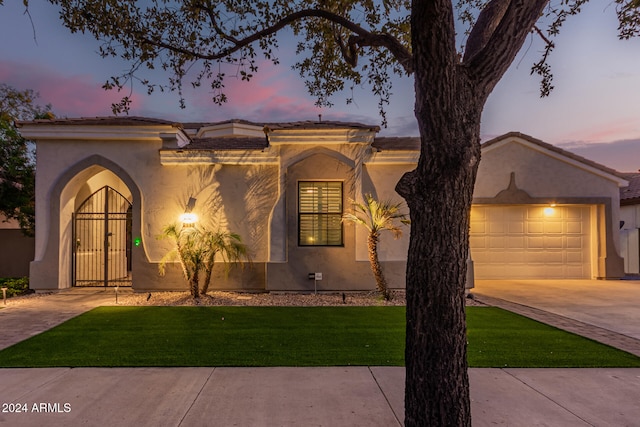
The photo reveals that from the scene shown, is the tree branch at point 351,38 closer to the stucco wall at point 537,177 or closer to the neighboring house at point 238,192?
the neighboring house at point 238,192

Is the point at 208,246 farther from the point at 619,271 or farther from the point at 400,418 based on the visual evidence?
the point at 619,271

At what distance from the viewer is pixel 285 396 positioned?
4.19 metres

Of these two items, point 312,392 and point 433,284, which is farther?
point 312,392

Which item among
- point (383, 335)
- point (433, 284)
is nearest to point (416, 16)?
point (433, 284)

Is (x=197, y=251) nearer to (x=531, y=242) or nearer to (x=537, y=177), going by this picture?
(x=531, y=242)

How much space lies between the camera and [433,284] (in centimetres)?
288

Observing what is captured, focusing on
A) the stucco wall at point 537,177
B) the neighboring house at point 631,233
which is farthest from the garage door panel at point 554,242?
the neighboring house at point 631,233

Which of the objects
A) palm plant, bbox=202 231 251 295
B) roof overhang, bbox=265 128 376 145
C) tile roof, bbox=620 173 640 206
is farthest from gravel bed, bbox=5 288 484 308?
tile roof, bbox=620 173 640 206

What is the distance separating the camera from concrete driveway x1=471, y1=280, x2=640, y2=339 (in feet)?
25.8

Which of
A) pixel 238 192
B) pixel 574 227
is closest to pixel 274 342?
pixel 238 192

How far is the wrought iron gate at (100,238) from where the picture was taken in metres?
11.7

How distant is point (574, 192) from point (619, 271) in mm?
3195

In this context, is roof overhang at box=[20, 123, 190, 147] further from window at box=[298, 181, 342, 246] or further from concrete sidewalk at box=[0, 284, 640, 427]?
concrete sidewalk at box=[0, 284, 640, 427]

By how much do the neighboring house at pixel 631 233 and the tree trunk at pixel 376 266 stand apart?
1182 centimetres
